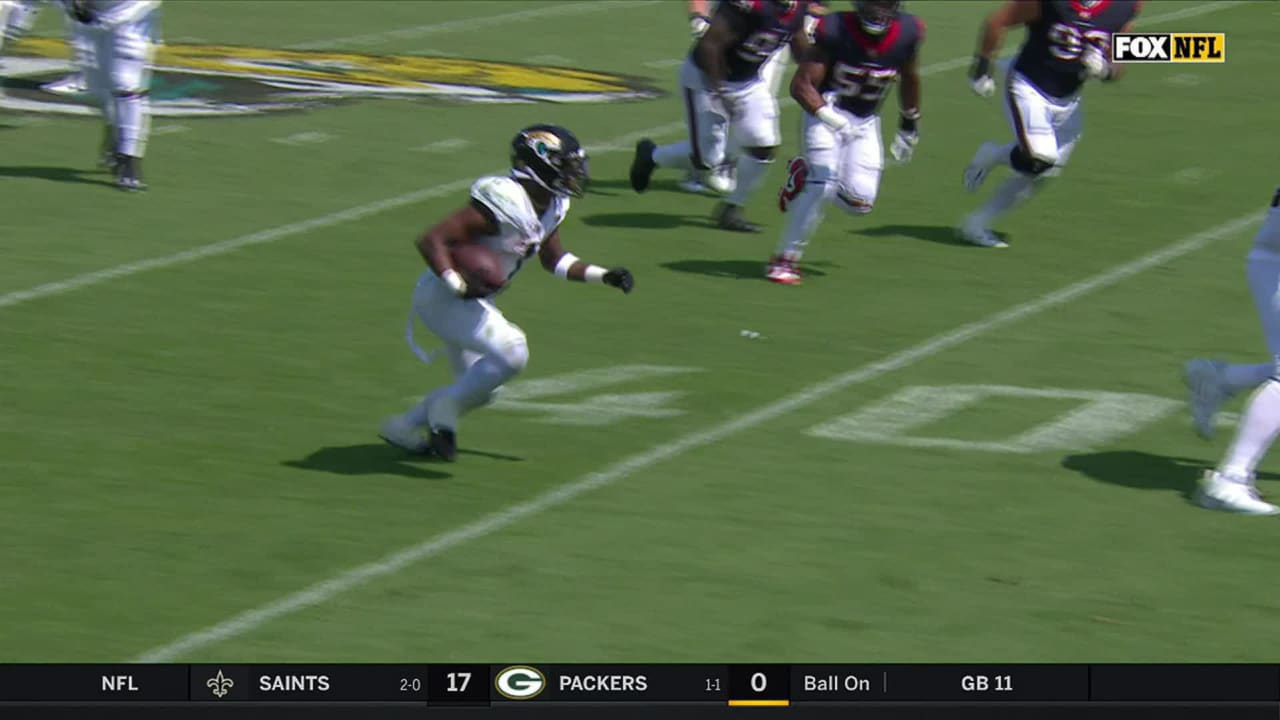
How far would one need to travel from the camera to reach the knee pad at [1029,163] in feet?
53.7

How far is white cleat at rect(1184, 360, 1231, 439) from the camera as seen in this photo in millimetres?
11125

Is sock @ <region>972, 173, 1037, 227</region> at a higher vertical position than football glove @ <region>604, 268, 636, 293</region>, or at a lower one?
higher

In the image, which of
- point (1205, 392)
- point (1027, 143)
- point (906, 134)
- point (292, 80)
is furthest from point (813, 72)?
point (292, 80)

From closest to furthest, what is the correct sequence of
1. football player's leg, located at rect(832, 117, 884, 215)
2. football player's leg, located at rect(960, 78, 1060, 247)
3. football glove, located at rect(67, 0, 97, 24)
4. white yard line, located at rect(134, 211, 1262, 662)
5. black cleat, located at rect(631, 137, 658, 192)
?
white yard line, located at rect(134, 211, 1262, 662), football player's leg, located at rect(832, 117, 884, 215), football player's leg, located at rect(960, 78, 1060, 247), football glove, located at rect(67, 0, 97, 24), black cleat, located at rect(631, 137, 658, 192)

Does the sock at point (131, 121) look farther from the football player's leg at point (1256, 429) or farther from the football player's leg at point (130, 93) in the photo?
the football player's leg at point (1256, 429)

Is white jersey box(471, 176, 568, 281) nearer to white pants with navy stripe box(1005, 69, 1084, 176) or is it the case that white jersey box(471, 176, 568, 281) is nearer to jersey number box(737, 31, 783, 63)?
jersey number box(737, 31, 783, 63)

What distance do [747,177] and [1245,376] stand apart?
252 inches

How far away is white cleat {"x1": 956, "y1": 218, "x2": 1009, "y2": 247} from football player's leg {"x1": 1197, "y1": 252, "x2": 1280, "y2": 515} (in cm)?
606

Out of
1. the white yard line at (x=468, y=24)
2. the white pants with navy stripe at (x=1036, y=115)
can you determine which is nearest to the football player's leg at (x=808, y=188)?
the white pants with navy stripe at (x=1036, y=115)

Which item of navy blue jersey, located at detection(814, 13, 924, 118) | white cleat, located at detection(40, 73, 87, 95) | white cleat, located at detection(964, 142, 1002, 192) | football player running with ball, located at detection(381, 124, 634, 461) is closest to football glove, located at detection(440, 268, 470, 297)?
football player running with ball, located at detection(381, 124, 634, 461)

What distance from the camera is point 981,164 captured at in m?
16.9

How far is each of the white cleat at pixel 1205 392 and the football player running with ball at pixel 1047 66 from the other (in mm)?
5132

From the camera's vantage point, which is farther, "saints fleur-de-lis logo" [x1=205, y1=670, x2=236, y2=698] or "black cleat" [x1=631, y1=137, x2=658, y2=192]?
"black cleat" [x1=631, y1=137, x2=658, y2=192]

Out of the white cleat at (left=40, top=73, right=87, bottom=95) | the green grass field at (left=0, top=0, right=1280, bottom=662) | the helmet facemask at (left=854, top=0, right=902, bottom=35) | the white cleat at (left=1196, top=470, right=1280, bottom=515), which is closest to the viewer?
the green grass field at (left=0, top=0, right=1280, bottom=662)
